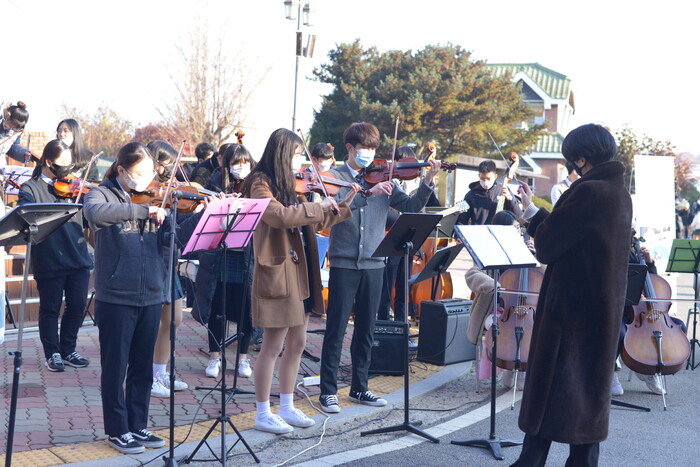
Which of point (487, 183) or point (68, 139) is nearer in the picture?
point (68, 139)

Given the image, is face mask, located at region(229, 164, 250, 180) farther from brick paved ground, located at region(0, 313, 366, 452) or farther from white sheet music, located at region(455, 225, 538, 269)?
white sheet music, located at region(455, 225, 538, 269)

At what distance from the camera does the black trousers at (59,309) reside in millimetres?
6953

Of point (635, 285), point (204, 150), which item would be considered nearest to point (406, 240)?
point (635, 285)

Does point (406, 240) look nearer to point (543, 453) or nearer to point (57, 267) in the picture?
point (543, 453)

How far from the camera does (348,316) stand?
6.17m

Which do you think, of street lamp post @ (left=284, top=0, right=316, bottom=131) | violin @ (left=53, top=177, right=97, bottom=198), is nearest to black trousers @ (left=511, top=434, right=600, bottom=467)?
violin @ (left=53, top=177, right=97, bottom=198)

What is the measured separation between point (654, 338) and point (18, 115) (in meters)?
6.24

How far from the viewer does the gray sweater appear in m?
6.10

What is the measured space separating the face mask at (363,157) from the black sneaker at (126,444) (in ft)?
8.75

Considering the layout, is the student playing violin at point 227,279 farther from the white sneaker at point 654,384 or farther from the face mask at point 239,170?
the white sneaker at point 654,384

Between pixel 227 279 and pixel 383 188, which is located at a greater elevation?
pixel 383 188

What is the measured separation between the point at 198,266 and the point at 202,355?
3.12 ft

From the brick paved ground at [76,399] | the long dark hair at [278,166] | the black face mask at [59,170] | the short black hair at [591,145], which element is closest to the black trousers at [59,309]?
the brick paved ground at [76,399]

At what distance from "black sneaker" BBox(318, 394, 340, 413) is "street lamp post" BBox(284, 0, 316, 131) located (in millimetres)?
12185
